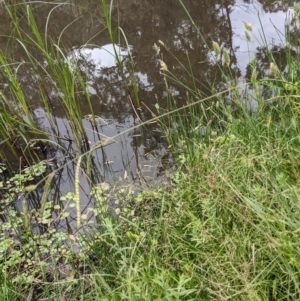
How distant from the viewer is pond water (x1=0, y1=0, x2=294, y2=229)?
105 inches

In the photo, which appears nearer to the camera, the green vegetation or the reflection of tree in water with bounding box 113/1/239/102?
the green vegetation

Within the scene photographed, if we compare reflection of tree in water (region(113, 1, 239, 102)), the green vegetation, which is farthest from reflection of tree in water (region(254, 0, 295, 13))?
the green vegetation

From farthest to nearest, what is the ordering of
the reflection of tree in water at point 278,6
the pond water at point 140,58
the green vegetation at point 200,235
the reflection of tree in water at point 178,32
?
the reflection of tree in water at point 278,6 → the reflection of tree in water at point 178,32 → the pond water at point 140,58 → the green vegetation at point 200,235

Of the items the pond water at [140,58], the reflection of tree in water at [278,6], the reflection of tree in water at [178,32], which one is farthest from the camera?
the reflection of tree in water at [278,6]

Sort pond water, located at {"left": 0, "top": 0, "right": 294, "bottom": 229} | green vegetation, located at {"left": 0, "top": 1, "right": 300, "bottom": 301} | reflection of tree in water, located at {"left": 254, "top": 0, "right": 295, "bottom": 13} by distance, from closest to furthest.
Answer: green vegetation, located at {"left": 0, "top": 1, "right": 300, "bottom": 301} < pond water, located at {"left": 0, "top": 0, "right": 294, "bottom": 229} < reflection of tree in water, located at {"left": 254, "top": 0, "right": 295, "bottom": 13}

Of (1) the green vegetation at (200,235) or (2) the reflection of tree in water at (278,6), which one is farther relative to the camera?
(2) the reflection of tree in water at (278,6)

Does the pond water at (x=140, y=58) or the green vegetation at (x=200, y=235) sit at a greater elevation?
the pond water at (x=140, y=58)

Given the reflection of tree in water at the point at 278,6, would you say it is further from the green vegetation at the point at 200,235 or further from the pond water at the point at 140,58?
the green vegetation at the point at 200,235

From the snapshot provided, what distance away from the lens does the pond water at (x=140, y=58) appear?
267 centimetres

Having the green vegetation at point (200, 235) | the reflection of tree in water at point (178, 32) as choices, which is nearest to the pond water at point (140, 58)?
the reflection of tree in water at point (178, 32)

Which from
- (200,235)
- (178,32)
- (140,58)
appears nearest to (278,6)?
(178,32)

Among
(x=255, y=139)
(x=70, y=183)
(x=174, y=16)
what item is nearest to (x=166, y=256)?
(x=255, y=139)

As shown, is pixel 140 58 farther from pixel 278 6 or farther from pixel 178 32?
pixel 278 6

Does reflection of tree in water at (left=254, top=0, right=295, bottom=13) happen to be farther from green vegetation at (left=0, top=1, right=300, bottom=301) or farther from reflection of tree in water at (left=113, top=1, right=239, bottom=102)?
green vegetation at (left=0, top=1, right=300, bottom=301)
